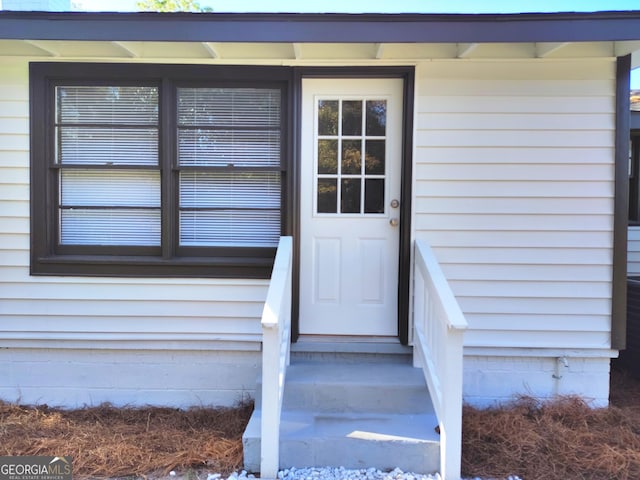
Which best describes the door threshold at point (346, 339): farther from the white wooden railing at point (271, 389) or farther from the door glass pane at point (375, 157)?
the door glass pane at point (375, 157)

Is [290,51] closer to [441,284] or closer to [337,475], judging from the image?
[441,284]

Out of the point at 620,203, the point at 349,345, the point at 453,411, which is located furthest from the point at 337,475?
the point at 620,203

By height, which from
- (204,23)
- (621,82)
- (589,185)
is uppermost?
(204,23)

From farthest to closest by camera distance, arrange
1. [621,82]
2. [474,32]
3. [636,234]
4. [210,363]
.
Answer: [636,234] → [210,363] → [621,82] → [474,32]

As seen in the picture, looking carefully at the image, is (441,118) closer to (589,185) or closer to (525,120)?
(525,120)

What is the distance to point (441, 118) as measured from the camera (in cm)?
349

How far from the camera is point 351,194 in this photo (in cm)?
366

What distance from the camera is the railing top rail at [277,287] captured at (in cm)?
255

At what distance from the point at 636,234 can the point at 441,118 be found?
3.94m

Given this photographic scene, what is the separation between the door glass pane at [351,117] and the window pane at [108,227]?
5.50 ft

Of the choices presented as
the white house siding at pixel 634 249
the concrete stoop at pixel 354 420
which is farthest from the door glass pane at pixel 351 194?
the white house siding at pixel 634 249

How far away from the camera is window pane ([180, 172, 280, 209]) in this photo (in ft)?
12.1

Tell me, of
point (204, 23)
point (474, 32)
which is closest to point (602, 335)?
point (474, 32)

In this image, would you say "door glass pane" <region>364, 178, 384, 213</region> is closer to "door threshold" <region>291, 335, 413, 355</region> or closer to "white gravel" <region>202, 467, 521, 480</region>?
"door threshold" <region>291, 335, 413, 355</region>
